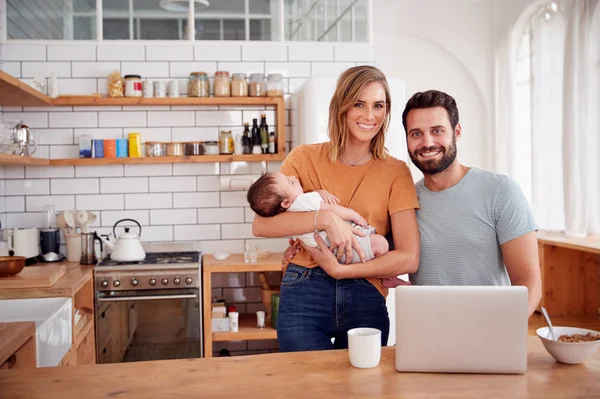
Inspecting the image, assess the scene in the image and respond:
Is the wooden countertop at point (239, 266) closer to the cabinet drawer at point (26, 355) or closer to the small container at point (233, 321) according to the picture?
the small container at point (233, 321)

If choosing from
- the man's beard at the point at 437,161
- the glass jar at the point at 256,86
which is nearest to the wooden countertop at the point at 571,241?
the glass jar at the point at 256,86

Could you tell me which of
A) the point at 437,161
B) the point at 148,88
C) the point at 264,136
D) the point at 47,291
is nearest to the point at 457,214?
the point at 437,161

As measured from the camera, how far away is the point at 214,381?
165 cm

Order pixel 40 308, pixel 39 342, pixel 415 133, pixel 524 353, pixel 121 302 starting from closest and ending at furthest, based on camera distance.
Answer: pixel 524 353, pixel 415 133, pixel 39 342, pixel 40 308, pixel 121 302

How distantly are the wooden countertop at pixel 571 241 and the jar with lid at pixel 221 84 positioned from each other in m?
2.76

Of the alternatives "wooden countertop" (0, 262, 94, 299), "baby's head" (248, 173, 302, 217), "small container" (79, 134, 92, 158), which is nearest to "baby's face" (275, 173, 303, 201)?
"baby's head" (248, 173, 302, 217)

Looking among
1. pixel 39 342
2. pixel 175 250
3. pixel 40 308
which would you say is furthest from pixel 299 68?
pixel 39 342

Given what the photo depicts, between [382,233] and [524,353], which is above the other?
[382,233]

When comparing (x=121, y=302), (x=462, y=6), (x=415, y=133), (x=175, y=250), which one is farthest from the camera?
(x=462, y=6)

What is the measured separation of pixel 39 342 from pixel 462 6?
469 centimetres

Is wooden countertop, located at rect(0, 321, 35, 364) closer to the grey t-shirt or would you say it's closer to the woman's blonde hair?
the woman's blonde hair

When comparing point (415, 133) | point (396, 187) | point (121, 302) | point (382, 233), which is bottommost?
point (121, 302)

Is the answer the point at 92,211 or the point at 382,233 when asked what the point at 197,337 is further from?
the point at 382,233

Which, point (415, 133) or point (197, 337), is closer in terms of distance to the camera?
point (415, 133)
